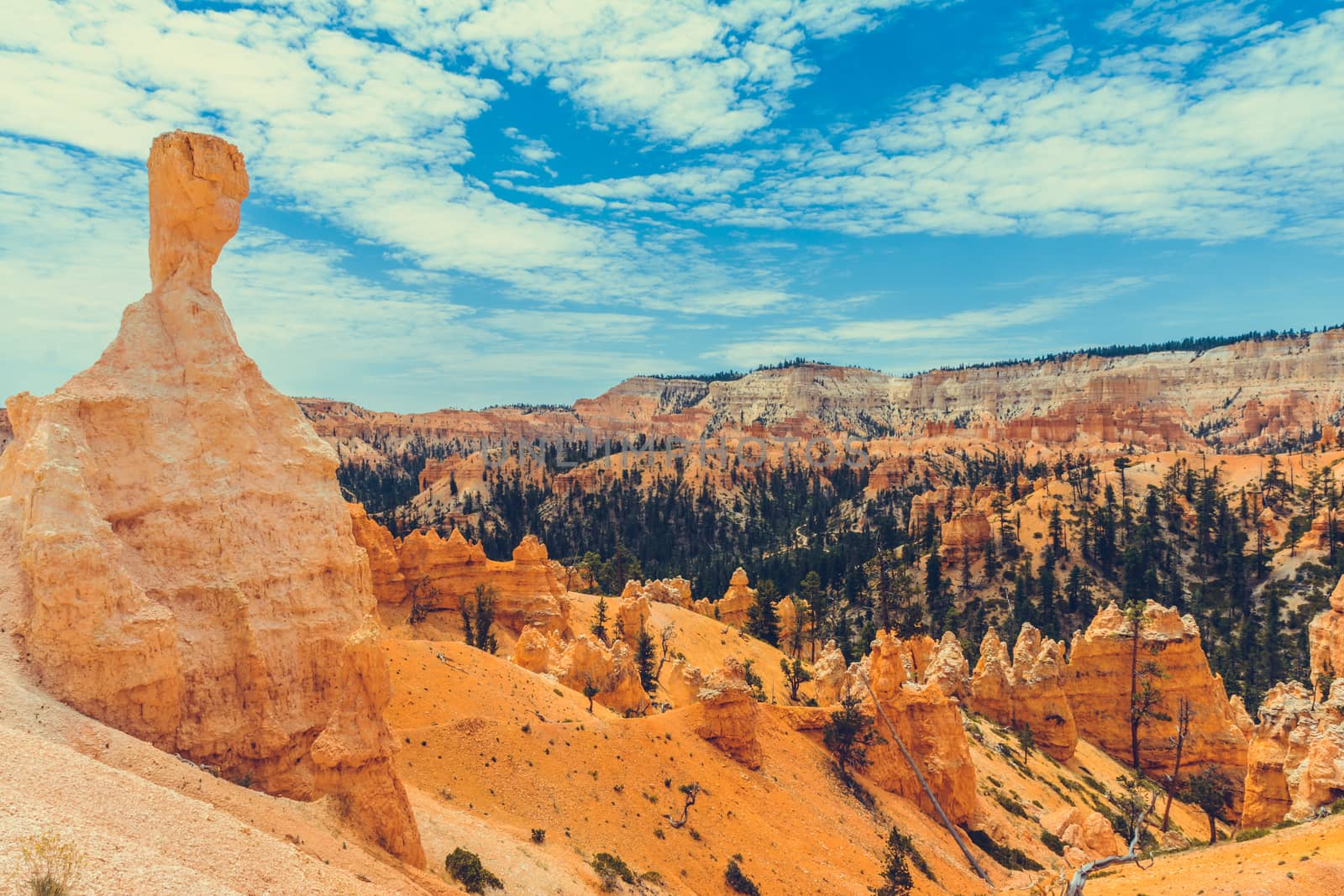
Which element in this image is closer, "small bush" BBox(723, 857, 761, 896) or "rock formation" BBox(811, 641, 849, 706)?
"small bush" BBox(723, 857, 761, 896)

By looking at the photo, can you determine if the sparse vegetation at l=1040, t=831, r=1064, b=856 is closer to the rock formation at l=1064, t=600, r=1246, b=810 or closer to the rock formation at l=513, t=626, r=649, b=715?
the rock formation at l=1064, t=600, r=1246, b=810

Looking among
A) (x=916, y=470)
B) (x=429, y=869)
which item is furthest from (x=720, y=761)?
(x=916, y=470)

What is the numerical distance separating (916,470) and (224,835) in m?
164

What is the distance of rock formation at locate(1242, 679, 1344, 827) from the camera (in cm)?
2811

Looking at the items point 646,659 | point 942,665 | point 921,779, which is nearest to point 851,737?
point 921,779

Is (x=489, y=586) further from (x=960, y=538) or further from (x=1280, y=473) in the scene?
(x=1280, y=473)

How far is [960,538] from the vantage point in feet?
295

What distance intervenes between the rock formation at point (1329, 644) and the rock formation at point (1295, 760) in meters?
5.86

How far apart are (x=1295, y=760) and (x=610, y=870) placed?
30.0 m

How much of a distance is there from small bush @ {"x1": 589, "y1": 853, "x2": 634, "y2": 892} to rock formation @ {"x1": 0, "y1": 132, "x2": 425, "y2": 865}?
705 centimetres

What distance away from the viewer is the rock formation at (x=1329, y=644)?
133ft

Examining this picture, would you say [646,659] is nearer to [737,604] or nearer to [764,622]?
[764,622]

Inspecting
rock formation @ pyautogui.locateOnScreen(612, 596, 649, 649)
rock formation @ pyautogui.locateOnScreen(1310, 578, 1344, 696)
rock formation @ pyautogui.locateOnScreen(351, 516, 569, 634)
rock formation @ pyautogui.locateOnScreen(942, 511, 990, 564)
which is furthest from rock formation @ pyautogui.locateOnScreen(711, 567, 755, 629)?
rock formation @ pyautogui.locateOnScreen(1310, 578, 1344, 696)

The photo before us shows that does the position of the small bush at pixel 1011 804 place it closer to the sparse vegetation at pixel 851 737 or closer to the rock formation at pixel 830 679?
the sparse vegetation at pixel 851 737
